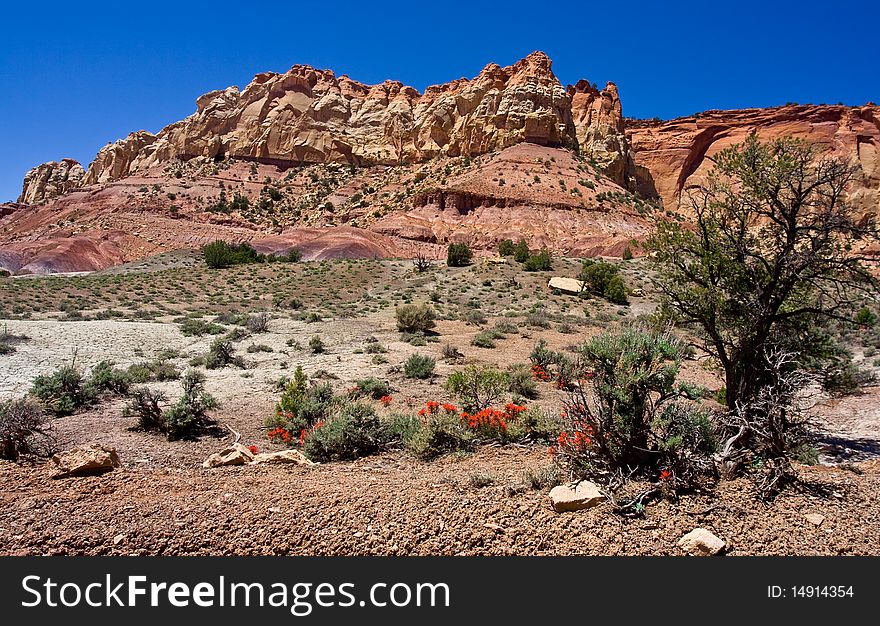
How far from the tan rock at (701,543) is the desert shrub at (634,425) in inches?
36.5

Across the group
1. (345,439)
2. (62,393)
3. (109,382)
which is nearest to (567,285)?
(109,382)

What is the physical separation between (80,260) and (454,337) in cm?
4897

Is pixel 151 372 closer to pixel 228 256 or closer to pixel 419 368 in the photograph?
pixel 419 368

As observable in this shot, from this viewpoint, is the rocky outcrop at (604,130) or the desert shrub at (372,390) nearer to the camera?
the desert shrub at (372,390)

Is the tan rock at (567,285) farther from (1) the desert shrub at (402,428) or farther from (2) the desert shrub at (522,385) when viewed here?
(1) the desert shrub at (402,428)

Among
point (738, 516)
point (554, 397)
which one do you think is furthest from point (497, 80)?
point (738, 516)

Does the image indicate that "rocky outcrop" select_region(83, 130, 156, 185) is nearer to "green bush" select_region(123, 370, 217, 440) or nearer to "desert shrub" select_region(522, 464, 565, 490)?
"green bush" select_region(123, 370, 217, 440)

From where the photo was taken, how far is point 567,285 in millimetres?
29766

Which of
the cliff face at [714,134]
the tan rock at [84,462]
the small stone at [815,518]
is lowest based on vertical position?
the small stone at [815,518]

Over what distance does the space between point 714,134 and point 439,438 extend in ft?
313


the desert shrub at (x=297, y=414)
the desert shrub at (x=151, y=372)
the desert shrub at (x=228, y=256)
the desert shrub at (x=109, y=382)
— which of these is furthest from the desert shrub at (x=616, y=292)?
the desert shrub at (x=228, y=256)

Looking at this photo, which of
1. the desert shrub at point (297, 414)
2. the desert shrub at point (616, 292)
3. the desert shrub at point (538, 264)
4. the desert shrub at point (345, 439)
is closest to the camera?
the desert shrub at point (345, 439)

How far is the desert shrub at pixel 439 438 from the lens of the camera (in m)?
6.52

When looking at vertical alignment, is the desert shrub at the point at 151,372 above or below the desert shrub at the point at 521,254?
below
